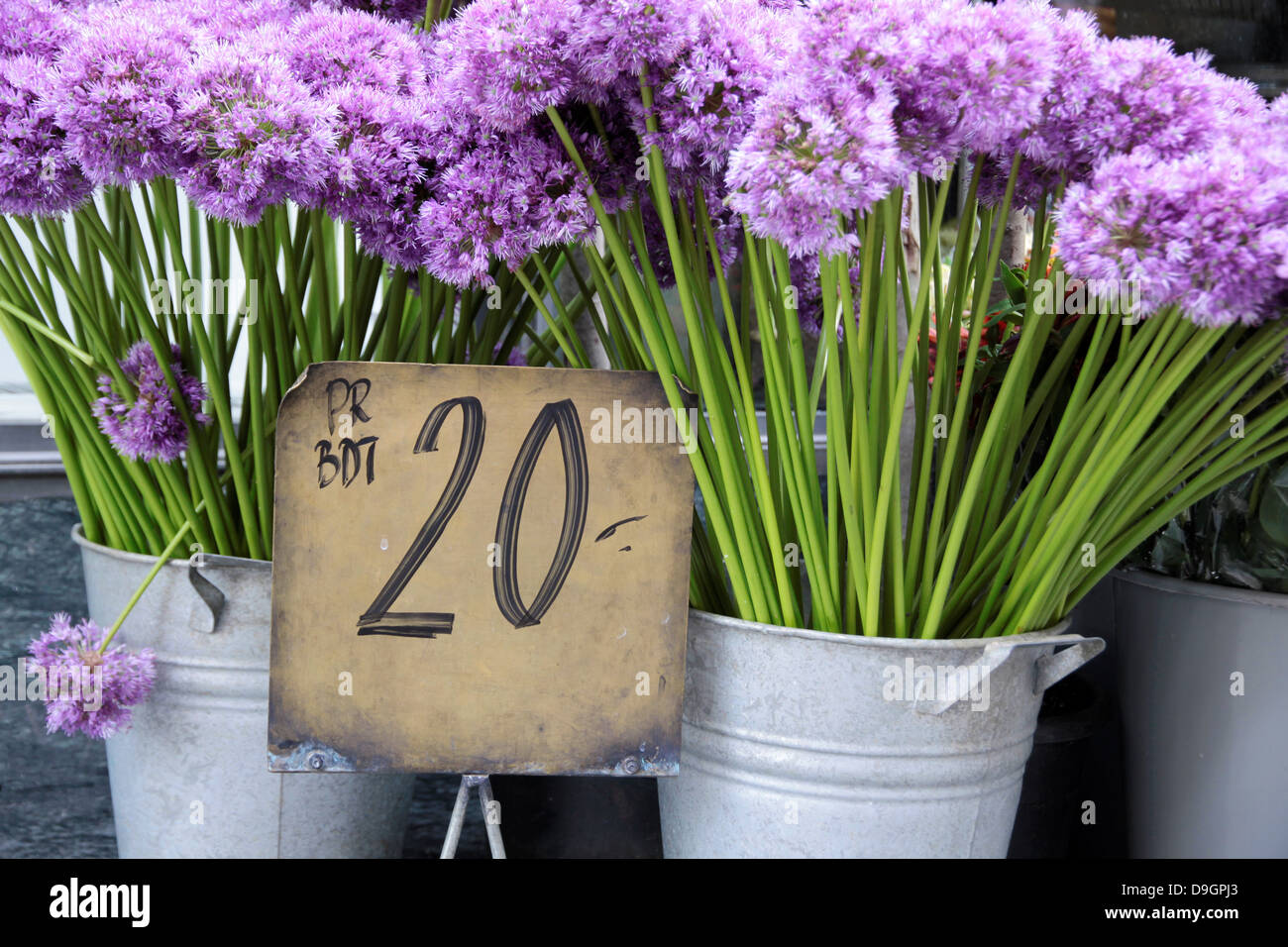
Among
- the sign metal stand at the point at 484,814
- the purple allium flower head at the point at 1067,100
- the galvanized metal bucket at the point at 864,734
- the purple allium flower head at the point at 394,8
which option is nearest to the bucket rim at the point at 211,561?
the sign metal stand at the point at 484,814

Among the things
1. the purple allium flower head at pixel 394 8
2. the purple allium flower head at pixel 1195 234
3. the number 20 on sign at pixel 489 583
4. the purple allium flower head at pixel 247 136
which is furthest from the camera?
the purple allium flower head at pixel 394 8

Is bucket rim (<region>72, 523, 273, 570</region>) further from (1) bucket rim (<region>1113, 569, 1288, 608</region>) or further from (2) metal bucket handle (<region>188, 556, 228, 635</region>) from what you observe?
(1) bucket rim (<region>1113, 569, 1288, 608</region>)

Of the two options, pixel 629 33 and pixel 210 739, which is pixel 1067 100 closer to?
pixel 629 33

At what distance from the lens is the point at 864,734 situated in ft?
1.94

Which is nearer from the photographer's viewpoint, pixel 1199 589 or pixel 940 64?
pixel 940 64

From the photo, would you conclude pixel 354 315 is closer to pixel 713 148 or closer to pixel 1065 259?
pixel 713 148

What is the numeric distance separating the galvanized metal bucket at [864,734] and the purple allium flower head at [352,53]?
1.27 ft

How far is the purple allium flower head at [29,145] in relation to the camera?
0.56 meters

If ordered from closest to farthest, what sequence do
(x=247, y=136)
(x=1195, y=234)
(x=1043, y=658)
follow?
(x=1195, y=234)
(x=247, y=136)
(x=1043, y=658)

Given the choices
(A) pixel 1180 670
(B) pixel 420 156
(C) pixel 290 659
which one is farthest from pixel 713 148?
(A) pixel 1180 670

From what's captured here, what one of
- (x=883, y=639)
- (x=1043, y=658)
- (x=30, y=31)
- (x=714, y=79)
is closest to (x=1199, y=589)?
(x=1043, y=658)

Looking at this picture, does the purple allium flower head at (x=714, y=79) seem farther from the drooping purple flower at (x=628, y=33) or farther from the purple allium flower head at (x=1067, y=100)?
the purple allium flower head at (x=1067, y=100)

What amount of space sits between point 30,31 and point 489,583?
44 cm
